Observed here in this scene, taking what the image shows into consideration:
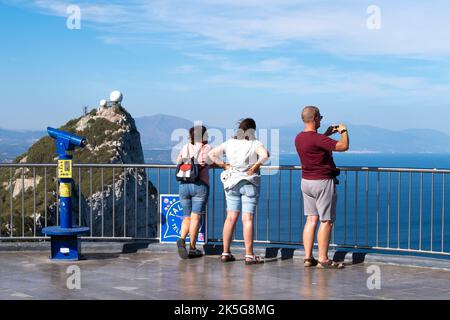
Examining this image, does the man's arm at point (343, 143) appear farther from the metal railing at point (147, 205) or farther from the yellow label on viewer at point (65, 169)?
the yellow label on viewer at point (65, 169)

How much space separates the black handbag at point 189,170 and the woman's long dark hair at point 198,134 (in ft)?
0.63

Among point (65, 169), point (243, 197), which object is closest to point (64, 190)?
point (65, 169)

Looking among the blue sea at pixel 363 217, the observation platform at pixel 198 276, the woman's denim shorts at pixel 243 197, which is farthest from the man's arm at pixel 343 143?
the observation platform at pixel 198 276

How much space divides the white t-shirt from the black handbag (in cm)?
54

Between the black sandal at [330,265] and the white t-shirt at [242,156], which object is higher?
the white t-shirt at [242,156]

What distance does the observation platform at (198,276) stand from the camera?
294 inches

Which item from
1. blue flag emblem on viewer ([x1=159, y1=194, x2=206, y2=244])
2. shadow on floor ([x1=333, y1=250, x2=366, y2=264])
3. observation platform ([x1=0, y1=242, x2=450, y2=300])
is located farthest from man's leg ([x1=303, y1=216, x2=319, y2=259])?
blue flag emblem on viewer ([x1=159, y1=194, x2=206, y2=244])

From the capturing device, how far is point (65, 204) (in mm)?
9797

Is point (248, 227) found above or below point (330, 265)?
above

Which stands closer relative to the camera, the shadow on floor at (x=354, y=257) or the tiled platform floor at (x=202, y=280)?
the tiled platform floor at (x=202, y=280)

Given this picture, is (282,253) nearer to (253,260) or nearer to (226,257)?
(253,260)

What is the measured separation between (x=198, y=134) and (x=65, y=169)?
1.86 meters

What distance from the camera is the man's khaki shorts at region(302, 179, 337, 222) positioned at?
888cm
